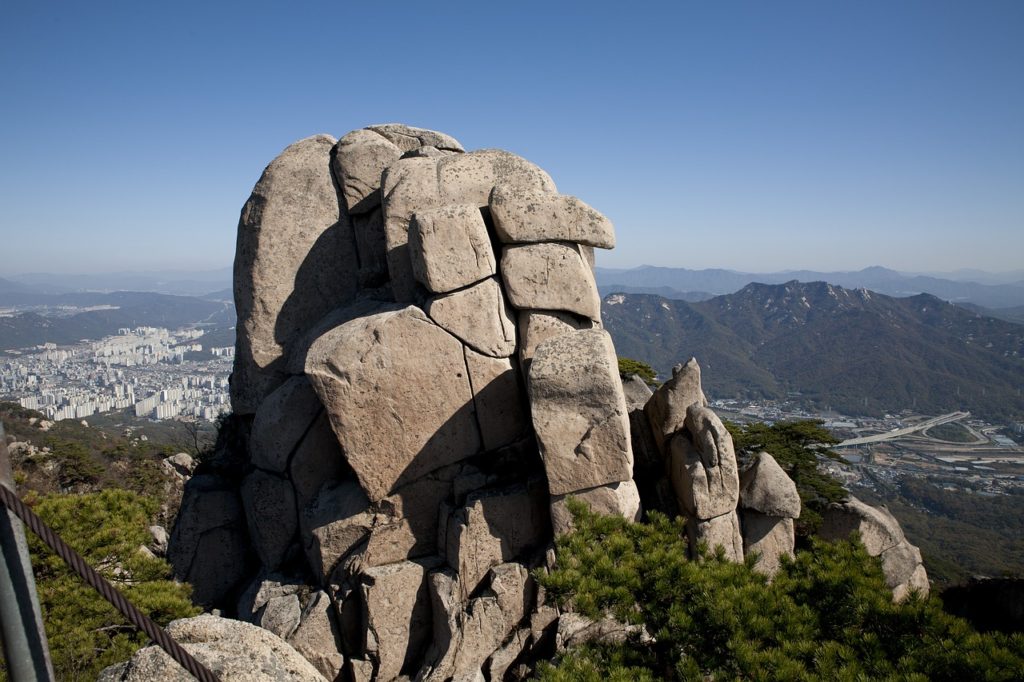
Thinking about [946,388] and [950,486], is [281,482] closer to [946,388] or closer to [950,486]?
[950,486]

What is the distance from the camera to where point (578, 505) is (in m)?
10.0

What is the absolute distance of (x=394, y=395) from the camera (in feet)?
43.1

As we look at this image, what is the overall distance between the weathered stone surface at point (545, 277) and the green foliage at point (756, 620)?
617 cm

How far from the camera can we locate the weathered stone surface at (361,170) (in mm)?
17000

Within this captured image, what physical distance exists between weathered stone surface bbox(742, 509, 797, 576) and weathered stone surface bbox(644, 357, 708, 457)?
2.31 meters

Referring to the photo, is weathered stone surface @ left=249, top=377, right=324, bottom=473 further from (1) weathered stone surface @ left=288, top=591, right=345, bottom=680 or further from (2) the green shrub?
(1) weathered stone surface @ left=288, top=591, right=345, bottom=680

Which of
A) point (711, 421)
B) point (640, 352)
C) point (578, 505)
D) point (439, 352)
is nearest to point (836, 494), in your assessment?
point (711, 421)

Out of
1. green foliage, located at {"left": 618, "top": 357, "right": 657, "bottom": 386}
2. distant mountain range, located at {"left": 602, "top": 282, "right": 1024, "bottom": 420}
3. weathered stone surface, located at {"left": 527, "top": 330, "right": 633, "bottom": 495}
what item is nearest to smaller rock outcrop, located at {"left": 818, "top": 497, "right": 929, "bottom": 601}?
weathered stone surface, located at {"left": 527, "top": 330, "right": 633, "bottom": 495}

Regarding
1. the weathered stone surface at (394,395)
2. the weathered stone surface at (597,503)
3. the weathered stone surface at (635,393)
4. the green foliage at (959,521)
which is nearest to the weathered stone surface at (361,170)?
the weathered stone surface at (394,395)

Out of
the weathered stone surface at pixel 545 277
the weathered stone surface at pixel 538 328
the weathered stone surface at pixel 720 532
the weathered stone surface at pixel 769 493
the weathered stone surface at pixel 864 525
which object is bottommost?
the weathered stone surface at pixel 864 525

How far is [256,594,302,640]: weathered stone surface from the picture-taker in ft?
43.0

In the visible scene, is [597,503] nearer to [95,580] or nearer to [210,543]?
[95,580]

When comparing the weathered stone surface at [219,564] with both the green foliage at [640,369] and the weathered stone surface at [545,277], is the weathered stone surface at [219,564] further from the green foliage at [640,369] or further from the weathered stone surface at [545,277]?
the green foliage at [640,369]

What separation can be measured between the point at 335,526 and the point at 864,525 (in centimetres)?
1229
